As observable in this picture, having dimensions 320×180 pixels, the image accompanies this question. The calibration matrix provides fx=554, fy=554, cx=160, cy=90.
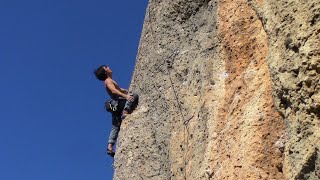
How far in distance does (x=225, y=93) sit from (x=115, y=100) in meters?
3.93

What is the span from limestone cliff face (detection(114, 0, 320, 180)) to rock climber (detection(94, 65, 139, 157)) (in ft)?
0.70

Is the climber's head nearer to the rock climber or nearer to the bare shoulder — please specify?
the rock climber

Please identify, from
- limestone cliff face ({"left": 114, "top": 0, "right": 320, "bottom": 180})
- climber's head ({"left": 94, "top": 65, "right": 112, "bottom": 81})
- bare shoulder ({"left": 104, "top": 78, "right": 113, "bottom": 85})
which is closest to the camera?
limestone cliff face ({"left": 114, "top": 0, "right": 320, "bottom": 180})

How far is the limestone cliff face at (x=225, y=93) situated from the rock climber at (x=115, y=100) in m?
0.21

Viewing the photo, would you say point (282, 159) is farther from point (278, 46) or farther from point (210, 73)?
point (210, 73)

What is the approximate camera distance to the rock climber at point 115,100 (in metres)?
10.2

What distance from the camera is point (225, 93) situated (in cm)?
714

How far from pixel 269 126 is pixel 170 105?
117 inches

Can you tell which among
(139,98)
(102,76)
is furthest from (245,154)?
(102,76)

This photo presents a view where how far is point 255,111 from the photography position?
6266 mm

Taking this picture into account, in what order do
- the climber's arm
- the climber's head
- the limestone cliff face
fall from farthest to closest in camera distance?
1. the climber's head
2. the climber's arm
3. the limestone cliff face

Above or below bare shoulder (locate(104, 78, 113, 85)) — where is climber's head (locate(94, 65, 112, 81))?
above

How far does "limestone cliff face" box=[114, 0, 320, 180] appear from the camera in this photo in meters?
5.15

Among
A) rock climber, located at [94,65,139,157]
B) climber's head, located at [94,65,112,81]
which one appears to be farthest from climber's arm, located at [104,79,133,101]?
climber's head, located at [94,65,112,81]
